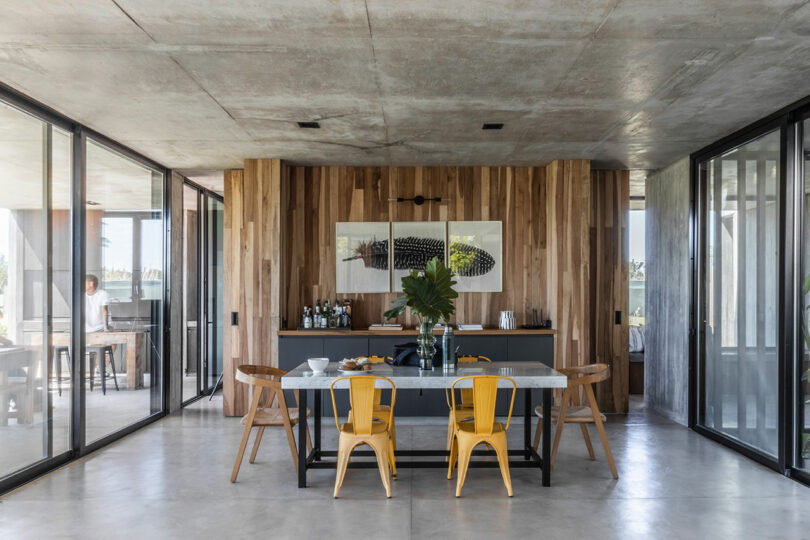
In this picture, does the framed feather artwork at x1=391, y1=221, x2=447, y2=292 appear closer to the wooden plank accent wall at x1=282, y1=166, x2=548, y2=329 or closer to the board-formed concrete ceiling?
the wooden plank accent wall at x1=282, y1=166, x2=548, y2=329

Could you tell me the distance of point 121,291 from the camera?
5.69 meters

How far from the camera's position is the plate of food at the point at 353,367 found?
14.1ft

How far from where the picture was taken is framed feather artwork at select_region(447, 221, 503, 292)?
22.6 ft

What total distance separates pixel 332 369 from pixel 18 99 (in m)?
3.02

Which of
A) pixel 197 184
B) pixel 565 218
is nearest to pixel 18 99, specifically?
pixel 197 184

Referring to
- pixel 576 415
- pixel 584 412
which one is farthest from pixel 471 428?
pixel 584 412

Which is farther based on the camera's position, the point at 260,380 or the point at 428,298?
the point at 428,298

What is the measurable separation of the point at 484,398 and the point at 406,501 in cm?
88

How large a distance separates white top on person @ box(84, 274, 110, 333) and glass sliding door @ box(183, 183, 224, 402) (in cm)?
225

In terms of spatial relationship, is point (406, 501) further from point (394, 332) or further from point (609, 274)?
point (609, 274)

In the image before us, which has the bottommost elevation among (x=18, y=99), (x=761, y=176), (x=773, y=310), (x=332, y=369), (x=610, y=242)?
(x=332, y=369)

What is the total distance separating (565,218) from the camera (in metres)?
6.47

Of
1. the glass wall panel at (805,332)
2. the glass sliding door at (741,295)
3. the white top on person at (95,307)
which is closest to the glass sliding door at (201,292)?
the white top on person at (95,307)

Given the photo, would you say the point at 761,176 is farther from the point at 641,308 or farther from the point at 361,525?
the point at 641,308
